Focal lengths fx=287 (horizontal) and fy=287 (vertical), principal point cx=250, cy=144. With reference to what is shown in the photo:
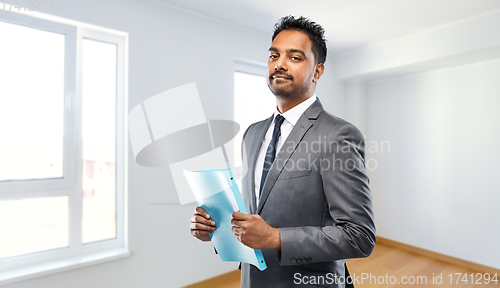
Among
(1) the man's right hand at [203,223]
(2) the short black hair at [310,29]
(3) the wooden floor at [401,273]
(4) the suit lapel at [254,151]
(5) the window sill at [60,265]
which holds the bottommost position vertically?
(3) the wooden floor at [401,273]

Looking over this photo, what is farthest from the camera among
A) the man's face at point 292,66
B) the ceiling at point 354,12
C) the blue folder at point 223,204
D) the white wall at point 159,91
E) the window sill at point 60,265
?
the ceiling at point 354,12

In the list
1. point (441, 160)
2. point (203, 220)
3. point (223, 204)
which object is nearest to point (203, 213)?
point (203, 220)

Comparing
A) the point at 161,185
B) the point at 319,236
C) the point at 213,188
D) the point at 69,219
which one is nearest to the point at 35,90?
the point at 69,219

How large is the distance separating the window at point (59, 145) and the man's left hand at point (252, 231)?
76.4 inches

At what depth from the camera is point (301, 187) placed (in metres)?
0.97

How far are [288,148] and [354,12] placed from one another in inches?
90.6

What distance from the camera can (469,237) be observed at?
11.1 feet

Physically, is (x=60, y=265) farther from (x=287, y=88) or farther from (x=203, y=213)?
(x=287, y=88)

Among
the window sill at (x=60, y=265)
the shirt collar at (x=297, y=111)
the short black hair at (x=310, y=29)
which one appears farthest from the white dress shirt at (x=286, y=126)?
the window sill at (x=60, y=265)

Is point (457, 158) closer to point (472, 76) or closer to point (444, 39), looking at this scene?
point (472, 76)

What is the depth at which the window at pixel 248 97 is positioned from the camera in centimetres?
318

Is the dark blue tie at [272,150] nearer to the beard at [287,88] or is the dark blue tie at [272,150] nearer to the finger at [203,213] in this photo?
the beard at [287,88]

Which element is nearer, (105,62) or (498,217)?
(105,62)

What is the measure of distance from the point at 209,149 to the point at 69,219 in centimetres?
126
